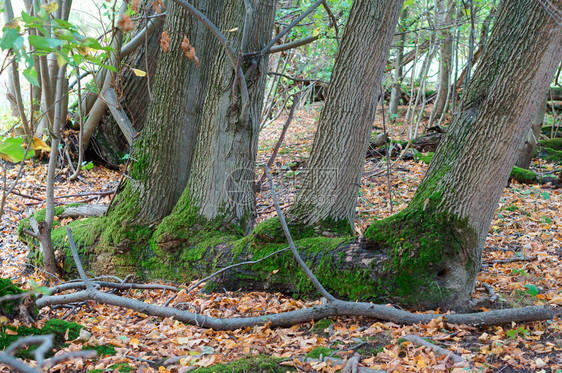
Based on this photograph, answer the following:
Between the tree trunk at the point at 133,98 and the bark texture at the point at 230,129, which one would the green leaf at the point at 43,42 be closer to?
the bark texture at the point at 230,129

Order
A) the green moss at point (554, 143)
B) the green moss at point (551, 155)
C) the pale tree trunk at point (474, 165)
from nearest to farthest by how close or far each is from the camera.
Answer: the pale tree trunk at point (474, 165), the green moss at point (551, 155), the green moss at point (554, 143)

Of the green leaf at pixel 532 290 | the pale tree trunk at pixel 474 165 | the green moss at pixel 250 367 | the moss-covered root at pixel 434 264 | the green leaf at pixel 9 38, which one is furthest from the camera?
the green leaf at pixel 532 290

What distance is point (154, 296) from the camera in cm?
449

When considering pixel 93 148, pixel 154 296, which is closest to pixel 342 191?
pixel 154 296

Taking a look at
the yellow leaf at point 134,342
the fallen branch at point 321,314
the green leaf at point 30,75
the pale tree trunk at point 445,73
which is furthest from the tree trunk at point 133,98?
the pale tree trunk at point 445,73

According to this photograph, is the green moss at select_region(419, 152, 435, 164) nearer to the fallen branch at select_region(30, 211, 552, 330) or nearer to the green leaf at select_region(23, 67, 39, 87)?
the fallen branch at select_region(30, 211, 552, 330)

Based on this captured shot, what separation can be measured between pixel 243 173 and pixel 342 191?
3.71 ft

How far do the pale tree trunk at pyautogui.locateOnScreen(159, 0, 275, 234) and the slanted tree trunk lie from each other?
0.36 m

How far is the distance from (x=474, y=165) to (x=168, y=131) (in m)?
3.27

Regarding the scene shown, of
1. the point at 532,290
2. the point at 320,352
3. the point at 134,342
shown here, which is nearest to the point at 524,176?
the point at 532,290

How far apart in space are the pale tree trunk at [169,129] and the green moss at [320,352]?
9.44ft

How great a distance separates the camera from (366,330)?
3.20 m

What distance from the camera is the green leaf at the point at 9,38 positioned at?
5.81ft

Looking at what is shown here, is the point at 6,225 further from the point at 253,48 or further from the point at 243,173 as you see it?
the point at 253,48
